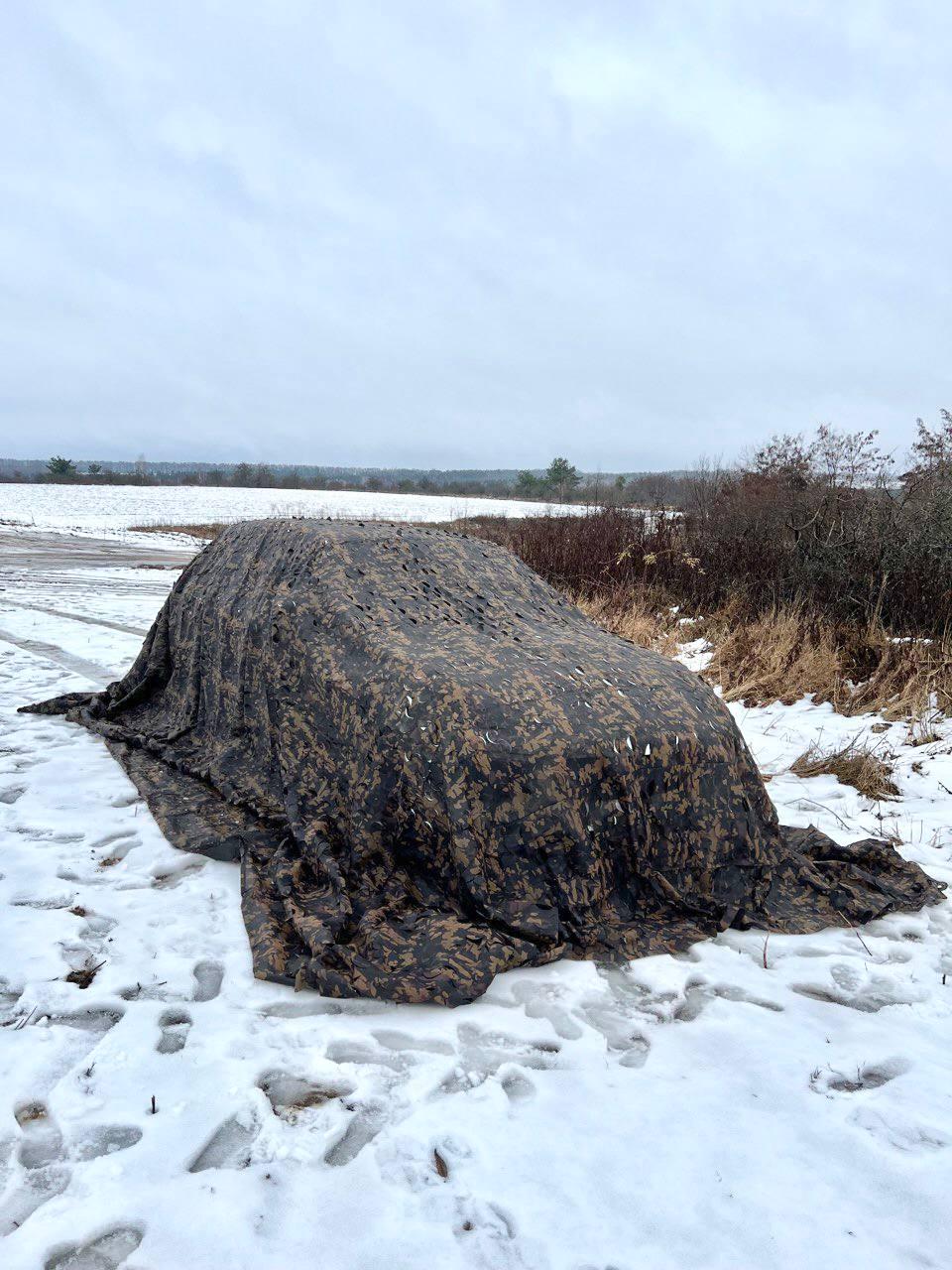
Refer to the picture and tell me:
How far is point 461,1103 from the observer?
2.03 meters

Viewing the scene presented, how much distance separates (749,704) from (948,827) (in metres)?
2.43

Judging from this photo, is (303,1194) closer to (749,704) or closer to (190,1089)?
(190,1089)

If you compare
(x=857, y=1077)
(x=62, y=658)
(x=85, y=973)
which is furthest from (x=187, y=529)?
(x=857, y=1077)

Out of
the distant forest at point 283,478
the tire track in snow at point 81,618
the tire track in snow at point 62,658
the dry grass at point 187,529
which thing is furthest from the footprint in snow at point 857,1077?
the distant forest at point 283,478

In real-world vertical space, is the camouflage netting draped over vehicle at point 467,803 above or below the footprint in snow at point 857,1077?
above

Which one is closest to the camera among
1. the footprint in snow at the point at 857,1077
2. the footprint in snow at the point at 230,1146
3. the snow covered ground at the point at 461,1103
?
the snow covered ground at the point at 461,1103

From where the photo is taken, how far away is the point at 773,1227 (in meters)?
1.69

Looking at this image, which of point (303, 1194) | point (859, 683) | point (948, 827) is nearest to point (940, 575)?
point (859, 683)

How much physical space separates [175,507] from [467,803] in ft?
119

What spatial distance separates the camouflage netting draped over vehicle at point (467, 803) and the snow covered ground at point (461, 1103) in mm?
150

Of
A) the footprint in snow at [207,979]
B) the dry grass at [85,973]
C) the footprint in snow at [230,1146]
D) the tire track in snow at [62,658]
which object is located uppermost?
the tire track in snow at [62,658]

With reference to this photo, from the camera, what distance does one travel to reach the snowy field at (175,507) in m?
28.0

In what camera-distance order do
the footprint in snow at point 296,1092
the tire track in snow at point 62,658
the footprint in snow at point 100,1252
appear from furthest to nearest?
the tire track in snow at point 62,658
the footprint in snow at point 296,1092
the footprint in snow at point 100,1252

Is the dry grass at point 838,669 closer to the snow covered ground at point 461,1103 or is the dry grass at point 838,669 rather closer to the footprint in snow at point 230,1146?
the snow covered ground at point 461,1103
